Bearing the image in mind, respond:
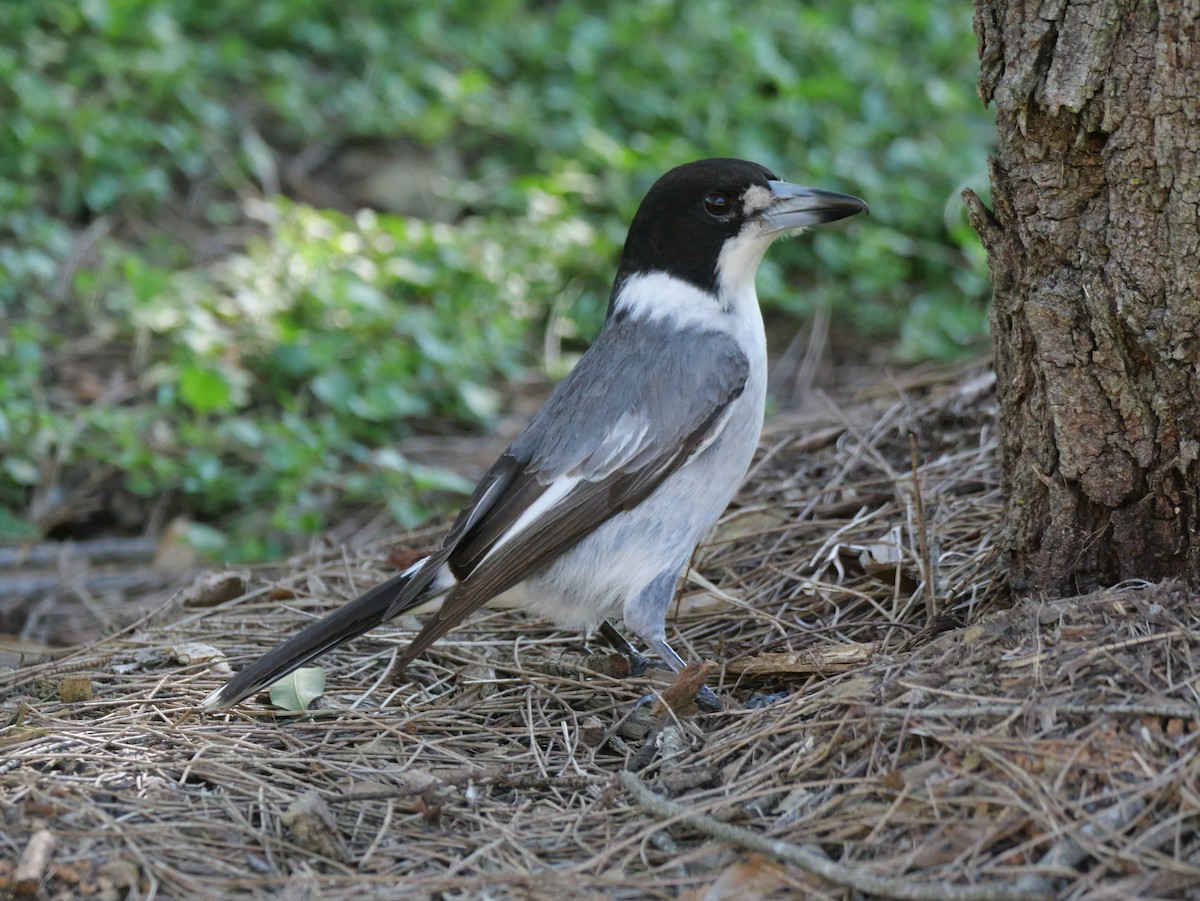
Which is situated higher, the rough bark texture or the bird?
the rough bark texture

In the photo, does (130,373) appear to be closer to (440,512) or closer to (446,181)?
(440,512)

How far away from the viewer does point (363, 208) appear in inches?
307

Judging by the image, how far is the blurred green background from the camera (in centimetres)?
584

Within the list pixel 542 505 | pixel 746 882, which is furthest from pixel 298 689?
pixel 746 882

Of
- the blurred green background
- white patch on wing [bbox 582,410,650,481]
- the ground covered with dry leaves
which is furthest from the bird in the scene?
the blurred green background

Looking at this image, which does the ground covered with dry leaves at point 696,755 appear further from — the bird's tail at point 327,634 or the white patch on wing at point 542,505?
the white patch on wing at point 542,505

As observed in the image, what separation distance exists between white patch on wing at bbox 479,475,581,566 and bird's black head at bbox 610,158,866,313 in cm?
86

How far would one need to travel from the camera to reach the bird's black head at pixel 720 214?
14.0 feet

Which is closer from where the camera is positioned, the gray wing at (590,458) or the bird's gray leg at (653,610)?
the gray wing at (590,458)

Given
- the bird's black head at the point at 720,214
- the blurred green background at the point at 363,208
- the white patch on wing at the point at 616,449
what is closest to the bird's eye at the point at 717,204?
the bird's black head at the point at 720,214

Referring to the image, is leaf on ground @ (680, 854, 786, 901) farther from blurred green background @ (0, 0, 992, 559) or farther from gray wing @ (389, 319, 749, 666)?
blurred green background @ (0, 0, 992, 559)

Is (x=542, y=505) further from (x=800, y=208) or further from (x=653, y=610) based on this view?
(x=800, y=208)

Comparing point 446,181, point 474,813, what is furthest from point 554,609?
point 446,181

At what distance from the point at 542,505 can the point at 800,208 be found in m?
1.27
